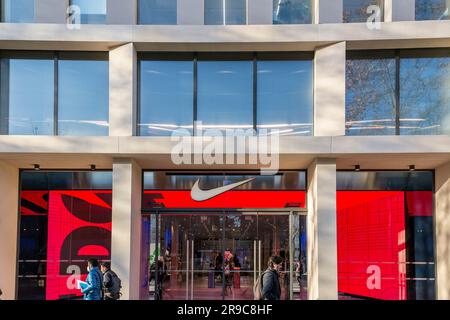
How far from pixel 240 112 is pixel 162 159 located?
86.4 inches

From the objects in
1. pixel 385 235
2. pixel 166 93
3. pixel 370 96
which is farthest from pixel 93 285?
pixel 385 235

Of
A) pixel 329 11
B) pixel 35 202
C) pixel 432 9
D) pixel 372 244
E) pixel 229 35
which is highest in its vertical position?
pixel 432 9

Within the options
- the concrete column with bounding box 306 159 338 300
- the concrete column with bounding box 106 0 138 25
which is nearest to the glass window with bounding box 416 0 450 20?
the concrete column with bounding box 306 159 338 300

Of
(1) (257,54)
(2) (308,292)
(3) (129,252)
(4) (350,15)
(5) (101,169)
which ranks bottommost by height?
(2) (308,292)

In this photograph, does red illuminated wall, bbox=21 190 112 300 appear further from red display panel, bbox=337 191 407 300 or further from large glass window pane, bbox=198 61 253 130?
red display panel, bbox=337 191 407 300

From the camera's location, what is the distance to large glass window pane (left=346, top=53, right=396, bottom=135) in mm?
13070

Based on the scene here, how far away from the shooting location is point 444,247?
1352 cm

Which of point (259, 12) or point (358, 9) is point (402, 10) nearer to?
point (358, 9)

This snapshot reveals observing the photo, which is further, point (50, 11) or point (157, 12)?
point (157, 12)

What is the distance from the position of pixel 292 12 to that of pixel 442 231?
6524 millimetres

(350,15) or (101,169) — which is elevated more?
(350,15)

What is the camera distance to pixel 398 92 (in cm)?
1312
